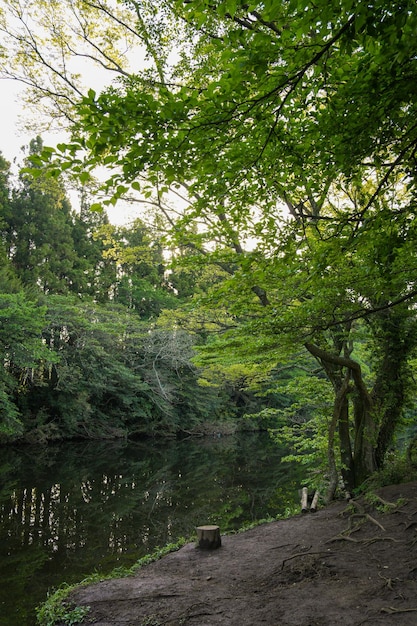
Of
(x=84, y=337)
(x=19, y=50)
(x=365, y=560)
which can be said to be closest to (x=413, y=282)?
(x=365, y=560)

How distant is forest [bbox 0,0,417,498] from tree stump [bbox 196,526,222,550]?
260 centimetres

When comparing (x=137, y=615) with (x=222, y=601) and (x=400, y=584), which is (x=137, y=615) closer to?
(x=222, y=601)

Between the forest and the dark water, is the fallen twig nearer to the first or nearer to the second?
the forest

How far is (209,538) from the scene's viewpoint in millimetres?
6848

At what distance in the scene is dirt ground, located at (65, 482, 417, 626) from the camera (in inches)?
161

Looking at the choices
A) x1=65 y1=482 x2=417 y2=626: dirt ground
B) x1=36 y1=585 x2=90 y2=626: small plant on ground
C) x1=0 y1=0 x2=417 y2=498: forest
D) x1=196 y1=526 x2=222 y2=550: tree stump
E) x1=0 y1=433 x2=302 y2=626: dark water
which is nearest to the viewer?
x1=0 y1=0 x2=417 y2=498: forest

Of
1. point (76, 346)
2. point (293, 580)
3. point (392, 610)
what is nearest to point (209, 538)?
point (293, 580)

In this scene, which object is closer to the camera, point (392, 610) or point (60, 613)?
point (392, 610)

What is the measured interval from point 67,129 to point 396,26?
24.2 feet

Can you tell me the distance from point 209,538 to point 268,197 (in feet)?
17.1

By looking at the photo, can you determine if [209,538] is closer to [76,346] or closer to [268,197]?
[268,197]

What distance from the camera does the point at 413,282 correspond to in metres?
5.90

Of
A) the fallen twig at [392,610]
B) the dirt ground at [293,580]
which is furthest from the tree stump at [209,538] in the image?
the fallen twig at [392,610]

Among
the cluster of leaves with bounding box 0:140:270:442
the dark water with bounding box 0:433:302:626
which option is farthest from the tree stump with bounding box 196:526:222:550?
the cluster of leaves with bounding box 0:140:270:442
